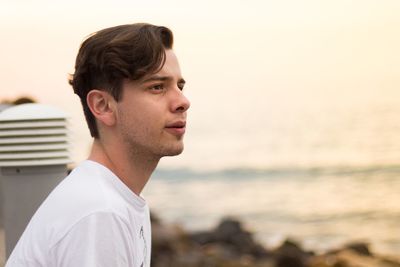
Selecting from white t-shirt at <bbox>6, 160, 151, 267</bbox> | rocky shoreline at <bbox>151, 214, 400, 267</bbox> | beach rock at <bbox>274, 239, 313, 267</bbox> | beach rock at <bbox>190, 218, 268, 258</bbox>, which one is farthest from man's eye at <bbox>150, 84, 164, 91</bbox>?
beach rock at <bbox>190, 218, 268, 258</bbox>

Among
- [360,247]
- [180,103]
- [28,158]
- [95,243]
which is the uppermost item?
[180,103]

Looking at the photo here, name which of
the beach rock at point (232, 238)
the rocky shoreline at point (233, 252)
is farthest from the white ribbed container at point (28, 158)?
the beach rock at point (232, 238)

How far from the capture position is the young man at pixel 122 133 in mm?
2328

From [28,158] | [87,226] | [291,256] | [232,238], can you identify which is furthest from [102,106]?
[232,238]

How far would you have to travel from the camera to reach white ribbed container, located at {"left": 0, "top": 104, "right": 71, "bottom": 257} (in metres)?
4.83

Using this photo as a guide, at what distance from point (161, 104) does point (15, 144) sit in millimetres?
2647

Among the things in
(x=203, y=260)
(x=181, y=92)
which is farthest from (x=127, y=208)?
(x=203, y=260)

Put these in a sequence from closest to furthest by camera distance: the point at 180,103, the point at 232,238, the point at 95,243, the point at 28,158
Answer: the point at 95,243, the point at 180,103, the point at 28,158, the point at 232,238

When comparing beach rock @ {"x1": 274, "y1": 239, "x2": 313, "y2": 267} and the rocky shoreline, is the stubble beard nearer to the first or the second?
the rocky shoreline

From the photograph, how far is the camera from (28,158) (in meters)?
4.87

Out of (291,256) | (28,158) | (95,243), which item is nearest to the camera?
(95,243)

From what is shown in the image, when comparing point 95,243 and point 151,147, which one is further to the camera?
point 151,147

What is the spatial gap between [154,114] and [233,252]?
27.1ft

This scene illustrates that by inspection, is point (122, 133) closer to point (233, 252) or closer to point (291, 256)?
point (291, 256)
